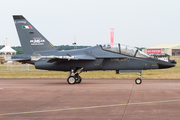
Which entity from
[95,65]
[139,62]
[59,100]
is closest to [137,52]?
[139,62]

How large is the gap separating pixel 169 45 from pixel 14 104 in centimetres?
15686

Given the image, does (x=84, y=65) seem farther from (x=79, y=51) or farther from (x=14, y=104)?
(x=14, y=104)

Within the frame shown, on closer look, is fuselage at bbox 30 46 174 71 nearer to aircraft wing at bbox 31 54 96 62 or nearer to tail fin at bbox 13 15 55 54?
aircraft wing at bbox 31 54 96 62

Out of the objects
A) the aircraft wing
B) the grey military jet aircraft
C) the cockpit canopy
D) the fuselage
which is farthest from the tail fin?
the cockpit canopy

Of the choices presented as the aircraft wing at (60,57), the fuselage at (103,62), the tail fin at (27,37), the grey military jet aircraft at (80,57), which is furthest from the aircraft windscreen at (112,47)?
the tail fin at (27,37)

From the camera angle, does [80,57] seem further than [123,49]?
Yes

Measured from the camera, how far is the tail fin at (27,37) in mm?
20250

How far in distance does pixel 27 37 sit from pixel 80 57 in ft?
13.7

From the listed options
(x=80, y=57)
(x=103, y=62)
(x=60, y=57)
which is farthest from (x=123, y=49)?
(x=60, y=57)

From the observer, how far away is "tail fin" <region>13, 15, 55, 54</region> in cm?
2025

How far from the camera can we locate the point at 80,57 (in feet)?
63.7

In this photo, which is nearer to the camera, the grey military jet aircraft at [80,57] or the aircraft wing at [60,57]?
the aircraft wing at [60,57]

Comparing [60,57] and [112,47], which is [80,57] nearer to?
[60,57]

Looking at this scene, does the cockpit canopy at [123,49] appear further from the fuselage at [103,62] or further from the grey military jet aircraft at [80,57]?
the fuselage at [103,62]
